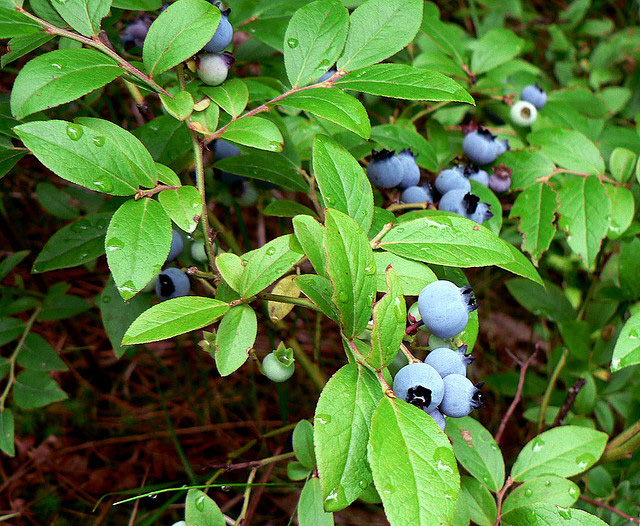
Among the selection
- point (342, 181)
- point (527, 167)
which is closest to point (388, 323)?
point (342, 181)

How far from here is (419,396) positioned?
2.29ft

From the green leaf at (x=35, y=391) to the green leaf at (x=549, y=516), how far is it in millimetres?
1076

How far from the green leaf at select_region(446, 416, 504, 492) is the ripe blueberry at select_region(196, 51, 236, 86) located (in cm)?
75

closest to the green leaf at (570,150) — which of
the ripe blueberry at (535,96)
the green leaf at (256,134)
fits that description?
the ripe blueberry at (535,96)

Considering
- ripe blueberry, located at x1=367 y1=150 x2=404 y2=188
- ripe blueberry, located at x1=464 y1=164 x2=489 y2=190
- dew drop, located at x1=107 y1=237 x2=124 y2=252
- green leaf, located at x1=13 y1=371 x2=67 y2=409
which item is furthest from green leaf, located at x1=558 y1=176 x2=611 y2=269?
green leaf, located at x1=13 y1=371 x2=67 y2=409

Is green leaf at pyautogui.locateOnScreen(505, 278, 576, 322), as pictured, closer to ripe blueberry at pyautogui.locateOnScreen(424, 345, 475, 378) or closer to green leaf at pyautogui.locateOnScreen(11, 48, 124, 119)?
ripe blueberry at pyautogui.locateOnScreen(424, 345, 475, 378)

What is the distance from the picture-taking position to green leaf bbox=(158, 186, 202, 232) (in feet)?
2.58

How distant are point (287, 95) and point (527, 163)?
0.74m

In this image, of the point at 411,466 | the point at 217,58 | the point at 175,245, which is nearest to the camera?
the point at 411,466

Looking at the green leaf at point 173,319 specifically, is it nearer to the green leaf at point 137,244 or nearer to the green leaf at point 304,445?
the green leaf at point 137,244

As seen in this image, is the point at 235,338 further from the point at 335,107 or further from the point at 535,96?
the point at 535,96

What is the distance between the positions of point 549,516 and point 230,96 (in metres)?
0.87

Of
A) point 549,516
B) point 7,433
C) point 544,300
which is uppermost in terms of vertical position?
point 549,516

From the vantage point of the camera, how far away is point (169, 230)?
78cm
